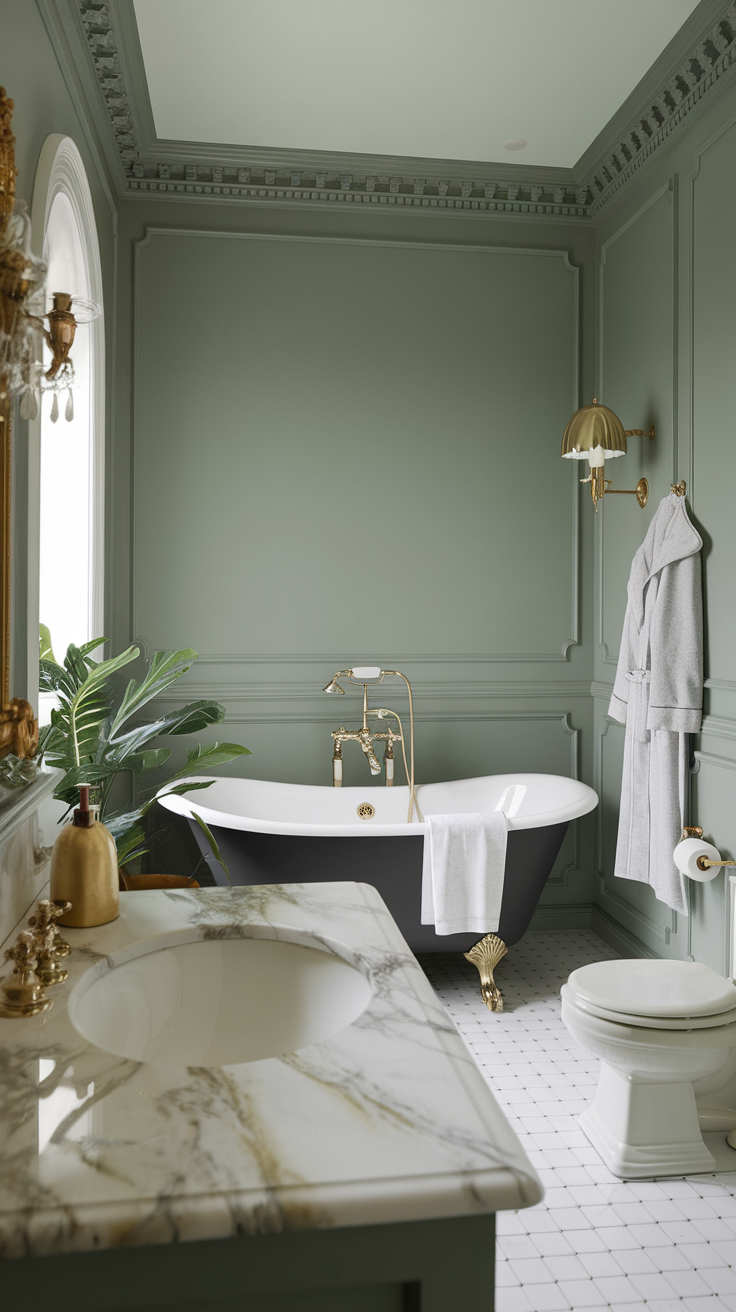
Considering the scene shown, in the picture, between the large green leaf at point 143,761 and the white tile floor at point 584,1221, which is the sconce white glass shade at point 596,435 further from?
the white tile floor at point 584,1221

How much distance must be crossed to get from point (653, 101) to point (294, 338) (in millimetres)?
1350

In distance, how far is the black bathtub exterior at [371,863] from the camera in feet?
8.69

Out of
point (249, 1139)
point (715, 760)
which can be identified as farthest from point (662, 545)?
point (249, 1139)

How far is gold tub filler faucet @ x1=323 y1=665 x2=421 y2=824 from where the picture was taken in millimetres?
3215

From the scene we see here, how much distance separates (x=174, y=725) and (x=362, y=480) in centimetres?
133

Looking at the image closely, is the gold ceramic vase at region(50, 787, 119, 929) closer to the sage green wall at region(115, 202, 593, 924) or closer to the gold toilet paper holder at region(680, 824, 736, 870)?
the gold toilet paper holder at region(680, 824, 736, 870)

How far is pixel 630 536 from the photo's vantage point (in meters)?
3.19

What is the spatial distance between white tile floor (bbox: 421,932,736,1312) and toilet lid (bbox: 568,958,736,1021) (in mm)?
370

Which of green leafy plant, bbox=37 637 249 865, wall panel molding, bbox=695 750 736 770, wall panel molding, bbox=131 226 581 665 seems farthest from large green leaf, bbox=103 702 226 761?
wall panel molding, bbox=695 750 736 770

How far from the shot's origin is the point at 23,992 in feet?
2.94

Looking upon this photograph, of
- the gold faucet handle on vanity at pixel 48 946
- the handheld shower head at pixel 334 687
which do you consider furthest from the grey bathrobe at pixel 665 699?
the gold faucet handle on vanity at pixel 48 946

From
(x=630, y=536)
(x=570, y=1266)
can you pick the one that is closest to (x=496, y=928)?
(x=570, y=1266)

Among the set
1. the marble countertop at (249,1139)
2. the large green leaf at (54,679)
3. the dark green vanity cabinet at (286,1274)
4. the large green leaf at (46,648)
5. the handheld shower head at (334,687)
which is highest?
the large green leaf at (46,648)

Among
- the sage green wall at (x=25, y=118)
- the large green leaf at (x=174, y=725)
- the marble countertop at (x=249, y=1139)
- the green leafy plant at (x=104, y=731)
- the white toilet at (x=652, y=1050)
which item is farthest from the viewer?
the large green leaf at (x=174, y=725)
